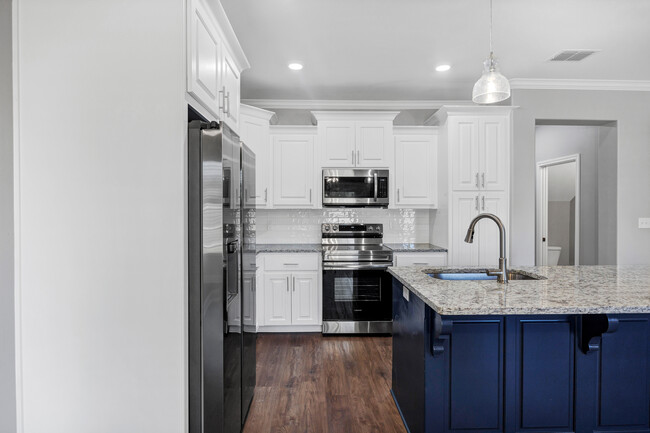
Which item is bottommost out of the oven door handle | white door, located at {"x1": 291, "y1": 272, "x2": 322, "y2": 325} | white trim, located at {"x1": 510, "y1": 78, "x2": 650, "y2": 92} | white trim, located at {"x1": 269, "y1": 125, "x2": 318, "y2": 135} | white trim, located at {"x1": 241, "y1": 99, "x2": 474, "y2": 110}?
white door, located at {"x1": 291, "y1": 272, "x2": 322, "y2": 325}

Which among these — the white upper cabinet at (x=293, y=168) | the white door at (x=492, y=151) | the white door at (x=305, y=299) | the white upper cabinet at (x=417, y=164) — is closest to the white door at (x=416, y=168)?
the white upper cabinet at (x=417, y=164)

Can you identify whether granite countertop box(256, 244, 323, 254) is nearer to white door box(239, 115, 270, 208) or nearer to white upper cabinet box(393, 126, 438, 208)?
white door box(239, 115, 270, 208)

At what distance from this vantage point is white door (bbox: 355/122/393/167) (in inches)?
160

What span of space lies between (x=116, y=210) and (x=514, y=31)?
295 cm

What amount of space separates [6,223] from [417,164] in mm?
3597

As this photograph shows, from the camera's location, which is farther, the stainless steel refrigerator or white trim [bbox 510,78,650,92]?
white trim [bbox 510,78,650,92]

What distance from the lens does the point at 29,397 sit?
1591 millimetres

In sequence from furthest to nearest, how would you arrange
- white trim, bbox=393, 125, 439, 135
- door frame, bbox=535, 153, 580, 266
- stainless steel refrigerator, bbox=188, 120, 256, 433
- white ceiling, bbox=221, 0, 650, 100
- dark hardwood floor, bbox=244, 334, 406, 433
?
door frame, bbox=535, 153, 580, 266, white trim, bbox=393, 125, 439, 135, white ceiling, bbox=221, 0, 650, 100, dark hardwood floor, bbox=244, 334, 406, 433, stainless steel refrigerator, bbox=188, 120, 256, 433

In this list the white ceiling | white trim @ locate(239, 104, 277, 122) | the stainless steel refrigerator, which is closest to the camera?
the stainless steel refrigerator

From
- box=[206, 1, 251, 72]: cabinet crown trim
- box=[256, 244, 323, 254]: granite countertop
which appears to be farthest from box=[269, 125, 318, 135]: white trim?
box=[206, 1, 251, 72]: cabinet crown trim

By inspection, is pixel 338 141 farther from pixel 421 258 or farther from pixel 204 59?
pixel 204 59

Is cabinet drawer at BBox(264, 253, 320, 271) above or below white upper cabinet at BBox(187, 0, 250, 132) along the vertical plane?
below

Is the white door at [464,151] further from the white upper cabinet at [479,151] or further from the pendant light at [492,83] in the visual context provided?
the pendant light at [492,83]

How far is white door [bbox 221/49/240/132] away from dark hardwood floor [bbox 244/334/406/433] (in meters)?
1.86
